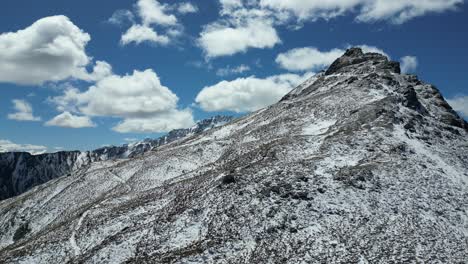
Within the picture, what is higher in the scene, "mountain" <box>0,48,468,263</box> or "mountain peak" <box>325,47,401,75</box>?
"mountain peak" <box>325,47,401,75</box>

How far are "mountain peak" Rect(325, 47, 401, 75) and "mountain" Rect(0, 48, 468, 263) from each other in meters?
18.4

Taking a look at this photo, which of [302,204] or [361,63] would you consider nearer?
[302,204]

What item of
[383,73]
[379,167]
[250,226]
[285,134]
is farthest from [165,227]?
[383,73]

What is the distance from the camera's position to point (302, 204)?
1284 inches

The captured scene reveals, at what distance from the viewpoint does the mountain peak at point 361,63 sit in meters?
76.7

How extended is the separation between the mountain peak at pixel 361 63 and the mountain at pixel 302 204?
60.5 ft

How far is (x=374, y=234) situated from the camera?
29.0m

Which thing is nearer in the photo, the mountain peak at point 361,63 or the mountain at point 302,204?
the mountain at point 302,204

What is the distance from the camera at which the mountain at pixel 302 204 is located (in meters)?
28.5

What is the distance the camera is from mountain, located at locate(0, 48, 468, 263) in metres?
28.5

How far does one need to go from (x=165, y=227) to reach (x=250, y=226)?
7657mm

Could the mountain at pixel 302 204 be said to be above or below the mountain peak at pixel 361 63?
below

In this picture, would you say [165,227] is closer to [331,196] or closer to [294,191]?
[294,191]

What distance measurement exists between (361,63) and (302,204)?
58027 mm
